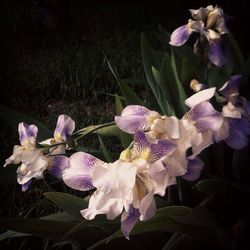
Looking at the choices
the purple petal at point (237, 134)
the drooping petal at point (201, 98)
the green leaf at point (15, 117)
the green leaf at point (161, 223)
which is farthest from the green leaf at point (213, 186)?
the green leaf at point (15, 117)

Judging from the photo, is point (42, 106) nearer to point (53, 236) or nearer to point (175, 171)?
point (53, 236)

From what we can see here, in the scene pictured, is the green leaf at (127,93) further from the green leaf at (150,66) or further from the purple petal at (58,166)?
the purple petal at (58,166)

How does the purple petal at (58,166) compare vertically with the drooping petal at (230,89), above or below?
below

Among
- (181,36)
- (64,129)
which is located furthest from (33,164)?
(181,36)

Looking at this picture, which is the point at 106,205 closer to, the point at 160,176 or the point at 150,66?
the point at 160,176

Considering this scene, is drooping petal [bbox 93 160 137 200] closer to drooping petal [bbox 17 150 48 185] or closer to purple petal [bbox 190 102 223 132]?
purple petal [bbox 190 102 223 132]

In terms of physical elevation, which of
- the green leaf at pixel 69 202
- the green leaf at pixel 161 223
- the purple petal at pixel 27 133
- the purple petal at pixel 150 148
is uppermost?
the purple petal at pixel 150 148
